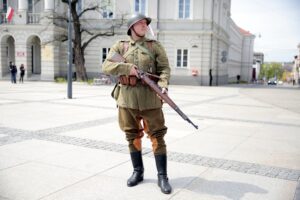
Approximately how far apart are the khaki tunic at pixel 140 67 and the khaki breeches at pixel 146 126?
10cm

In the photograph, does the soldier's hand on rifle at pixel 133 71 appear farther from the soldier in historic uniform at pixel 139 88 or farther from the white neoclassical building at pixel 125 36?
the white neoclassical building at pixel 125 36

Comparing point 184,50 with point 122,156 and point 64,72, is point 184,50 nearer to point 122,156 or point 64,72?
point 64,72

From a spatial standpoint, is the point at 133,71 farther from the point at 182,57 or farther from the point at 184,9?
the point at 184,9

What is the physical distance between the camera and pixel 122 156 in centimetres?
539

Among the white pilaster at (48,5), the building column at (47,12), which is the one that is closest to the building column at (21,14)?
the building column at (47,12)

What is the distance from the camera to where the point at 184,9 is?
103 ft

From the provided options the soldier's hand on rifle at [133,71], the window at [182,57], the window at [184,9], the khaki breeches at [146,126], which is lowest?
the khaki breeches at [146,126]

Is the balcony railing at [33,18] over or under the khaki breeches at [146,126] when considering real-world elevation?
over

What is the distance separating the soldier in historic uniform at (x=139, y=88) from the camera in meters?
3.96

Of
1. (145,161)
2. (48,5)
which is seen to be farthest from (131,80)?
(48,5)

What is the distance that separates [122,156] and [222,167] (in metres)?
1.55

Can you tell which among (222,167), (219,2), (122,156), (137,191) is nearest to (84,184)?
(137,191)

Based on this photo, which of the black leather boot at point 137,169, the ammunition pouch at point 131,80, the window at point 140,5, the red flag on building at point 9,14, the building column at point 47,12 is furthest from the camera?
the window at point 140,5

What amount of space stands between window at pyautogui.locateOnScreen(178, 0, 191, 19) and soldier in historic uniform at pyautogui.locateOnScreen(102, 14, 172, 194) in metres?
28.3
